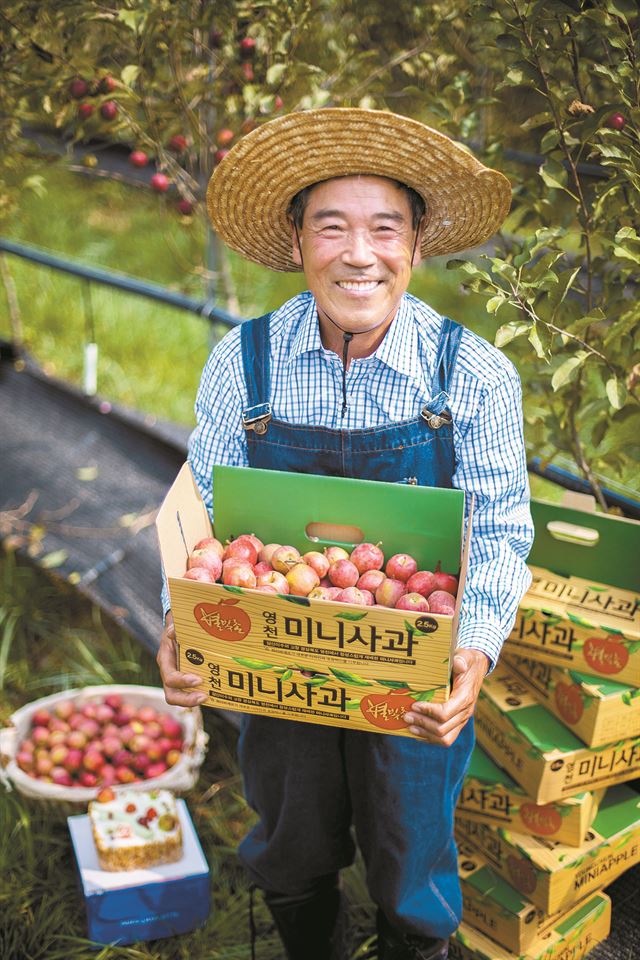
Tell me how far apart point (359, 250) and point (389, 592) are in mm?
634

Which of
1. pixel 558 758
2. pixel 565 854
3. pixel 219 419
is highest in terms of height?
pixel 219 419

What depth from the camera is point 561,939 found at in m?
2.28

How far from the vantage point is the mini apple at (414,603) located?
1777 millimetres

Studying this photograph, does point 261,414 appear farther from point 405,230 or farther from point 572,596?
point 572,596

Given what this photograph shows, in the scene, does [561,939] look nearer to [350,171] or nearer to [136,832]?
[136,832]

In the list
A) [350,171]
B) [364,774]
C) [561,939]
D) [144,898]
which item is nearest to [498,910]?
[561,939]

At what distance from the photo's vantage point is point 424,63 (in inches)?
121

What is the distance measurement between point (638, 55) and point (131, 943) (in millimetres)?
2428

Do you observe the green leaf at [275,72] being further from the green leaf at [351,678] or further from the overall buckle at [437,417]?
the green leaf at [351,678]

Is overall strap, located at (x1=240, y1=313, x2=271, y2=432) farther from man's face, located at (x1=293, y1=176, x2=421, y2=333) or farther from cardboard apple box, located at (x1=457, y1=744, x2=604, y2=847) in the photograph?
cardboard apple box, located at (x1=457, y1=744, x2=604, y2=847)

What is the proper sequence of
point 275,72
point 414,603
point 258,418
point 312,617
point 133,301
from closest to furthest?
point 312,617
point 414,603
point 258,418
point 275,72
point 133,301

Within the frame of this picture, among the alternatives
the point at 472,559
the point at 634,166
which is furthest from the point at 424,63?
the point at 472,559

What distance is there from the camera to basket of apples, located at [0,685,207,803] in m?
2.95

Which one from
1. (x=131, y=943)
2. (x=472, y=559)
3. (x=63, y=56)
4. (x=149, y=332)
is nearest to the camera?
(x=472, y=559)
